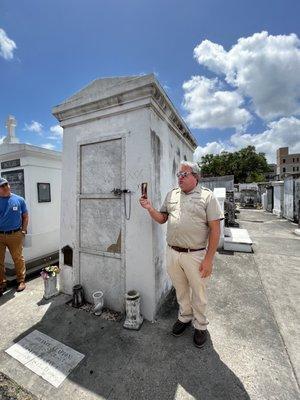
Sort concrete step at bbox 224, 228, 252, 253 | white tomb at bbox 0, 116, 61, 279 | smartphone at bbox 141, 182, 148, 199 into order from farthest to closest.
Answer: concrete step at bbox 224, 228, 252, 253, white tomb at bbox 0, 116, 61, 279, smartphone at bbox 141, 182, 148, 199

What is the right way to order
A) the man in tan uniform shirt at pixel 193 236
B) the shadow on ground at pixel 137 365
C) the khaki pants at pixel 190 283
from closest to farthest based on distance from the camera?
1. the shadow on ground at pixel 137 365
2. the man in tan uniform shirt at pixel 193 236
3. the khaki pants at pixel 190 283

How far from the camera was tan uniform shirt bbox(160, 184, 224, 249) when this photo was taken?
2.42 metres

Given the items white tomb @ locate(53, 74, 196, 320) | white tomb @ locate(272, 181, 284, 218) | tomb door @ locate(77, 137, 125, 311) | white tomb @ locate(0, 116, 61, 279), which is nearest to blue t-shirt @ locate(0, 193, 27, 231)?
white tomb @ locate(0, 116, 61, 279)

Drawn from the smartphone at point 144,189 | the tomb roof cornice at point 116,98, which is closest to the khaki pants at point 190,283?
the smartphone at point 144,189

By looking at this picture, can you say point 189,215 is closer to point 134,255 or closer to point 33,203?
point 134,255

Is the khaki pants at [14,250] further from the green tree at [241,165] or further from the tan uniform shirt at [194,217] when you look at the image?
the green tree at [241,165]

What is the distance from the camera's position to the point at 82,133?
3.57 metres

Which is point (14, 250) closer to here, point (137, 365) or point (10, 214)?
point (10, 214)

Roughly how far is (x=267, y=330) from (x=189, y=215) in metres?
2.01

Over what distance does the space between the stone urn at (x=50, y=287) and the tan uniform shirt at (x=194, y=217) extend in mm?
2486

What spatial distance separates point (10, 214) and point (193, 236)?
3495 millimetres

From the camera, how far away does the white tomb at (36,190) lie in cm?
489

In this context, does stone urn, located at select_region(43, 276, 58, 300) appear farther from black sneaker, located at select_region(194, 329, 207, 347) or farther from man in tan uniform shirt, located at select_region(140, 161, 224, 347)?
black sneaker, located at select_region(194, 329, 207, 347)

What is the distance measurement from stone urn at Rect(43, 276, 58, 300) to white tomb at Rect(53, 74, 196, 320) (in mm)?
142
